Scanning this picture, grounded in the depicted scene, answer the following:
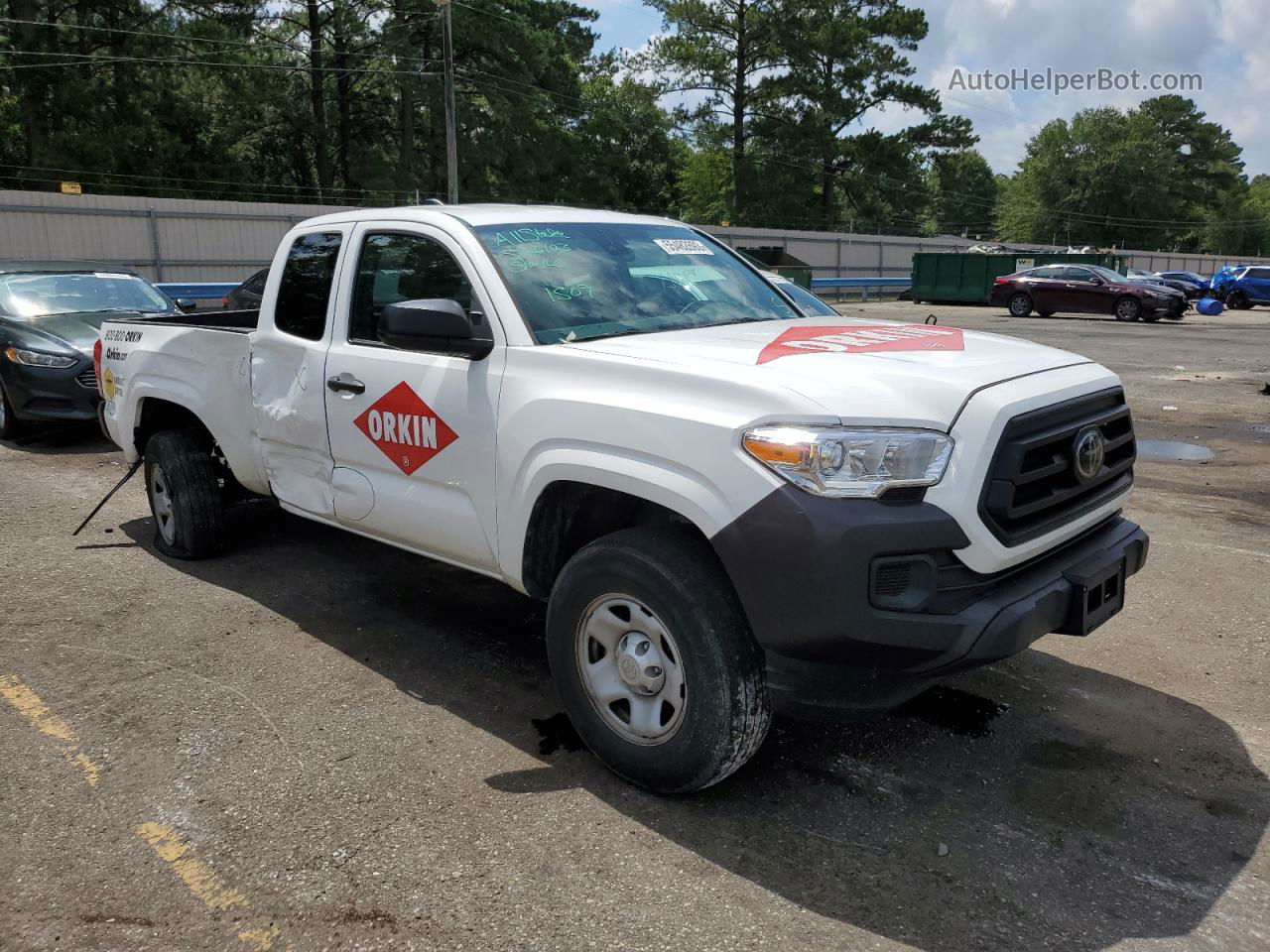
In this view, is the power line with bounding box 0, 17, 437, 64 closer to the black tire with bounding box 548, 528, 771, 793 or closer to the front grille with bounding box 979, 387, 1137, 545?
the black tire with bounding box 548, 528, 771, 793

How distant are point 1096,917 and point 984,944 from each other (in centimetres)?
36

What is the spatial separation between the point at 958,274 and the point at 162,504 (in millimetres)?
33013

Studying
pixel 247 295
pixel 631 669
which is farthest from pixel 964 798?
pixel 247 295

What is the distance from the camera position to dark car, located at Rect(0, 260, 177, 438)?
887 centimetres

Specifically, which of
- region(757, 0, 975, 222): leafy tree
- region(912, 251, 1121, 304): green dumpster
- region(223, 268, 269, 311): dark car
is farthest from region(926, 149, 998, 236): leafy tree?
region(223, 268, 269, 311): dark car

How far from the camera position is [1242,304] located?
36.0 metres

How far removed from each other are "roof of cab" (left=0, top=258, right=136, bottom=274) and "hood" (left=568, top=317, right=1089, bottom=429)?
8758 mm

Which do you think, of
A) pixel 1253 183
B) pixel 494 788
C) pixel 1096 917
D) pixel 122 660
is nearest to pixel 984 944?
pixel 1096 917

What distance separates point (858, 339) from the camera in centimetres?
364

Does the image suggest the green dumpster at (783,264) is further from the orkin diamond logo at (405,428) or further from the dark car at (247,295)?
the orkin diamond logo at (405,428)

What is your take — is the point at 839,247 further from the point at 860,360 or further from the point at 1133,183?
the point at 1133,183

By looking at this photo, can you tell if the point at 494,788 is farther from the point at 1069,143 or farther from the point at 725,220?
the point at 1069,143

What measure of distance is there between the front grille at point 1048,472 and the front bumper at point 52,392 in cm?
831

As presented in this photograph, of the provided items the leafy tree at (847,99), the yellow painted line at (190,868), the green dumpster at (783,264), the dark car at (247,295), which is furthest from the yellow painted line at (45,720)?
the leafy tree at (847,99)
